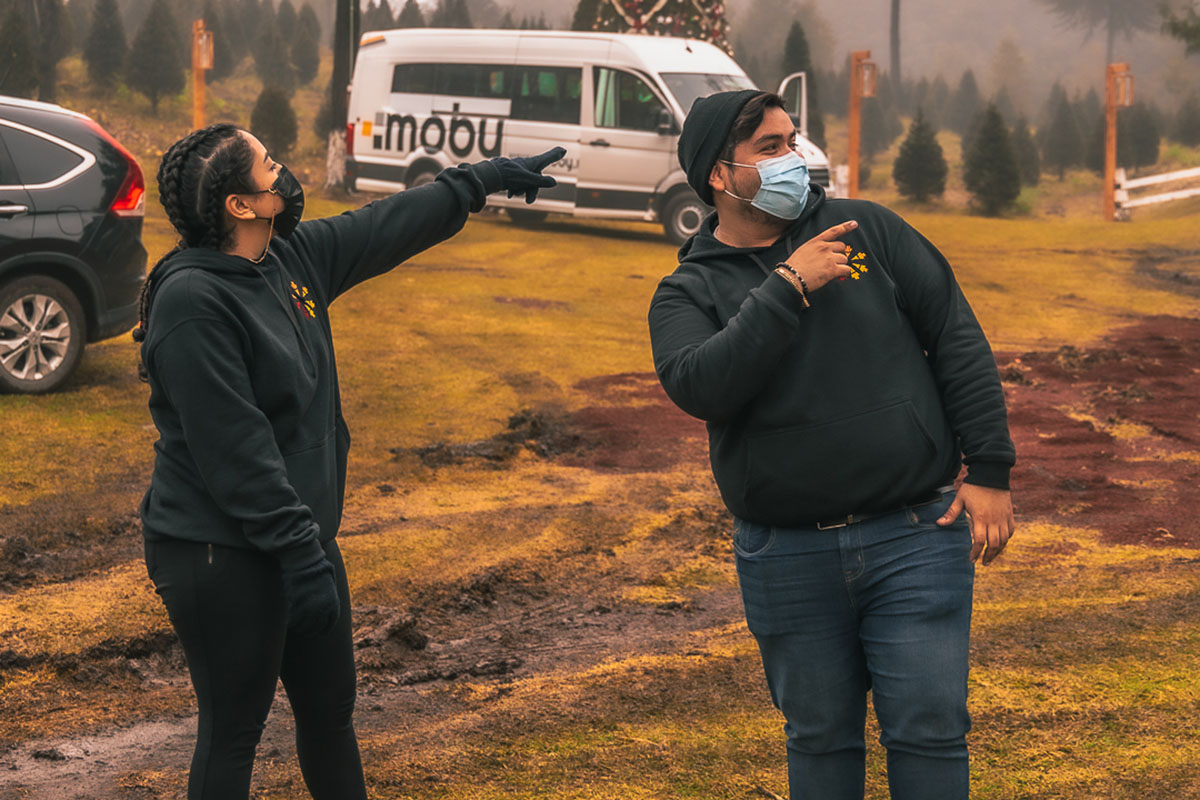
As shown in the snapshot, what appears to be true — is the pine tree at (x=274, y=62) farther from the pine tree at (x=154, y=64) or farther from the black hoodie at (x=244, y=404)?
the black hoodie at (x=244, y=404)

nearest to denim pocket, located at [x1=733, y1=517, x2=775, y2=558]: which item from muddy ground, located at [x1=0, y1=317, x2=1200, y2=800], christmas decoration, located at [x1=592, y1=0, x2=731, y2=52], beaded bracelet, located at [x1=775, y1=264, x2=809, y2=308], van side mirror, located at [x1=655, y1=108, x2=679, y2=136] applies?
beaded bracelet, located at [x1=775, y1=264, x2=809, y2=308]

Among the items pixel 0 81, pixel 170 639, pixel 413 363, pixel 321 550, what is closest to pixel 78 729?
pixel 170 639

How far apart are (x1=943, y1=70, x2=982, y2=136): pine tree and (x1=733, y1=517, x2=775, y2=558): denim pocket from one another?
51.5 m

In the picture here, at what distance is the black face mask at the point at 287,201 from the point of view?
2.62 meters

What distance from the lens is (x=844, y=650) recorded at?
8.61 feet

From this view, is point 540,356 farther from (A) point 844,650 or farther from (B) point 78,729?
(A) point 844,650

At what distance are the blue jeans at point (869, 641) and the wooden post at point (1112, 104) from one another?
22016mm

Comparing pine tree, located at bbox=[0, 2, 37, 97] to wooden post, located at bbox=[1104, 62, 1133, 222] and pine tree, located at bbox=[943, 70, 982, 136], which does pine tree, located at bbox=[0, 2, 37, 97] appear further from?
pine tree, located at bbox=[943, 70, 982, 136]

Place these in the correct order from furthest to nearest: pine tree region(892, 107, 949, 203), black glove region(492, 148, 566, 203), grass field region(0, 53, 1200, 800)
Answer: pine tree region(892, 107, 949, 203) → grass field region(0, 53, 1200, 800) → black glove region(492, 148, 566, 203)

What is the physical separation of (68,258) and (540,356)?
158 inches

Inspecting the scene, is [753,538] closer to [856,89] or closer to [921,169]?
[856,89]

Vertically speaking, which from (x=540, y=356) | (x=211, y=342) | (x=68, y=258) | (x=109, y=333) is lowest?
(x=540, y=356)

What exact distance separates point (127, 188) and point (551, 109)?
10084 mm

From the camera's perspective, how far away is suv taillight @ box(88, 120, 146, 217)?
8.20 meters
